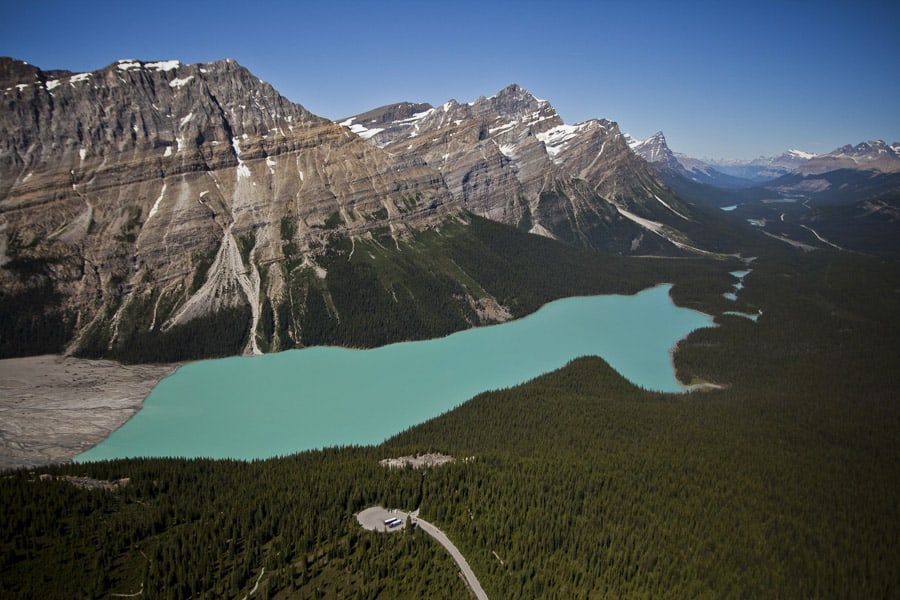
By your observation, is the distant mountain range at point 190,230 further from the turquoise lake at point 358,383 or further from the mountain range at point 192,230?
the turquoise lake at point 358,383

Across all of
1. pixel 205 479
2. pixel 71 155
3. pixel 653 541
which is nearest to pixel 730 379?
pixel 653 541

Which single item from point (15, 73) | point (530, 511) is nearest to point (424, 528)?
point (530, 511)

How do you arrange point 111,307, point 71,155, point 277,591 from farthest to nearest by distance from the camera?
point 71,155 < point 111,307 < point 277,591

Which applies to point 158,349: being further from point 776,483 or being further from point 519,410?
point 776,483

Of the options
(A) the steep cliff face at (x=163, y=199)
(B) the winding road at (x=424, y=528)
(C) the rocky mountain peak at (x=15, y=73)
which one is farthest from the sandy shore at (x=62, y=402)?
(C) the rocky mountain peak at (x=15, y=73)

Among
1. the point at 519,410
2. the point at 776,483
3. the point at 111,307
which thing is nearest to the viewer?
the point at 776,483

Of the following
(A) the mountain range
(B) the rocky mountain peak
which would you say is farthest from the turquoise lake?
(B) the rocky mountain peak

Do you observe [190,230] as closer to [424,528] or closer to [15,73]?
[15,73]
